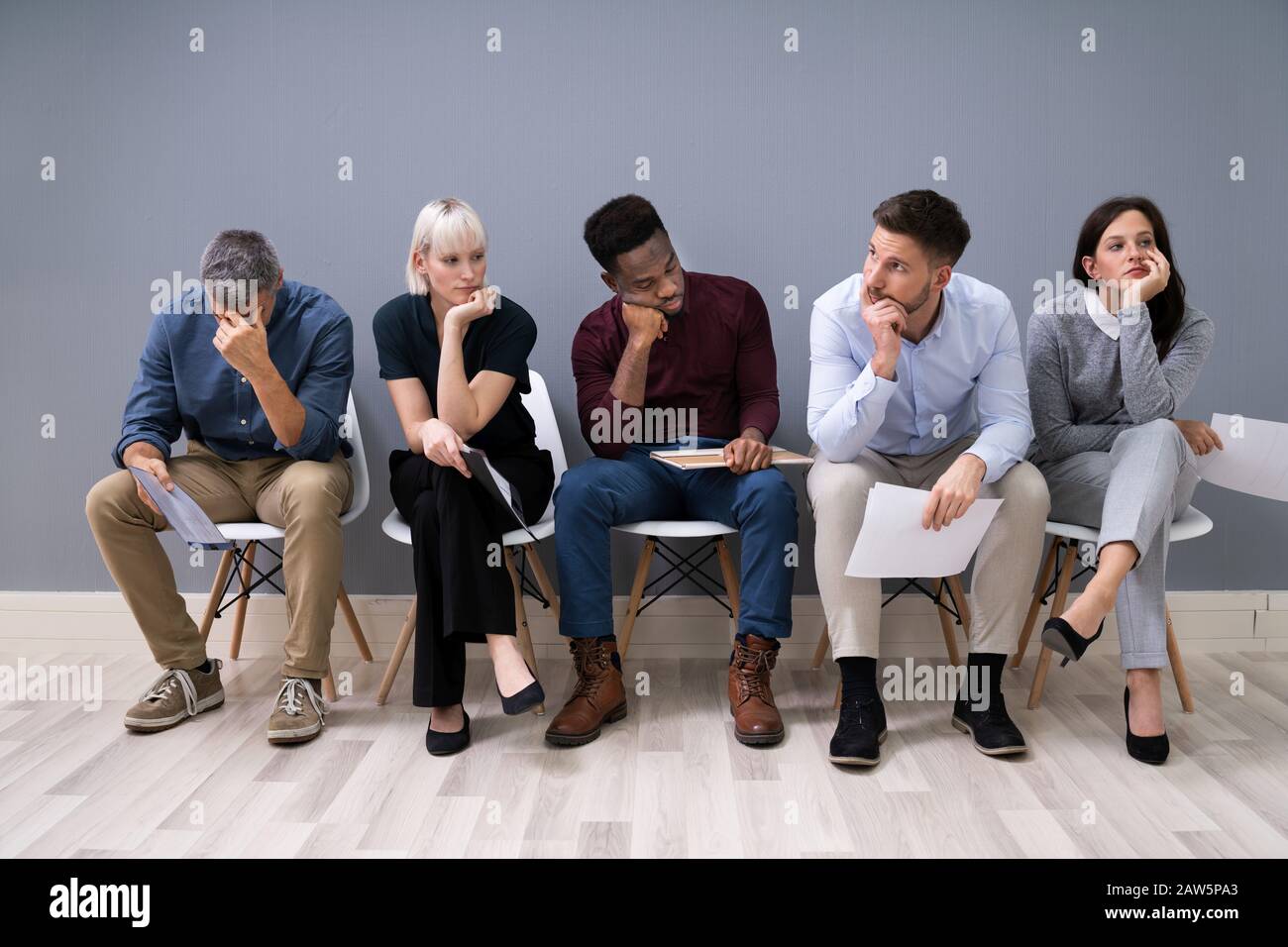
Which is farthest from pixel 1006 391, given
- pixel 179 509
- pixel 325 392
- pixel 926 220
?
pixel 179 509

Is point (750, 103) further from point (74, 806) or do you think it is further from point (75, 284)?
point (74, 806)

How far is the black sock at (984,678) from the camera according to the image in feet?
6.98

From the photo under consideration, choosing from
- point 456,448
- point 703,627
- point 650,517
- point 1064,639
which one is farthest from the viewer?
point 703,627

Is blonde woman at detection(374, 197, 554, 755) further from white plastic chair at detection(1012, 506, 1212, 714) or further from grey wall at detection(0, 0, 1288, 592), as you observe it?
white plastic chair at detection(1012, 506, 1212, 714)

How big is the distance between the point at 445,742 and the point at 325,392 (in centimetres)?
85

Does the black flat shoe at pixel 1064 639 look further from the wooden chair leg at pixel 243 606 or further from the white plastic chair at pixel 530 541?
the wooden chair leg at pixel 243 606

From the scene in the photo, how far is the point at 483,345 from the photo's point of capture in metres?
2.33

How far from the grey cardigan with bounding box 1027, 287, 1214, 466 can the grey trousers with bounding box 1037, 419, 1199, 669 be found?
0.34 feet

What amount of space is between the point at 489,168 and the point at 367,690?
4.54ft

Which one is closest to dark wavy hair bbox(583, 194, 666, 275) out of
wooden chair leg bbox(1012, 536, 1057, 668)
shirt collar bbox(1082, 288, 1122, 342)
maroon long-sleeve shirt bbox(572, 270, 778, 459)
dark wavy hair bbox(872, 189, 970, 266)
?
maroon long-sleeve shirt bbox(572, 270, 778, 459)

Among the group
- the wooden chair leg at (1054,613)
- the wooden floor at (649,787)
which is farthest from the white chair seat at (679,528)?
the wooden chair leg at (1054,613)

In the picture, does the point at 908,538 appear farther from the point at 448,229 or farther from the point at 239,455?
the point at 239,455

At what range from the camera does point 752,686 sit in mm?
2199

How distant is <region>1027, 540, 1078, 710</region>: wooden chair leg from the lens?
2324 millimetres
